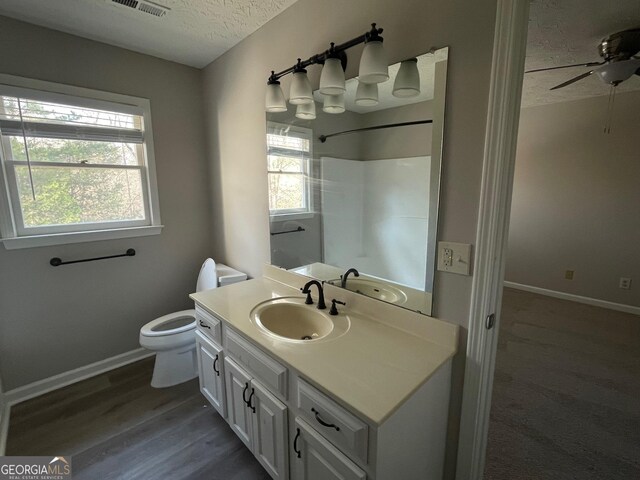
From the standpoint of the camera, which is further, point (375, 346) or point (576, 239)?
point (576, 239)

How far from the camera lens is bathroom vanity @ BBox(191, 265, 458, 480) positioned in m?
0.91

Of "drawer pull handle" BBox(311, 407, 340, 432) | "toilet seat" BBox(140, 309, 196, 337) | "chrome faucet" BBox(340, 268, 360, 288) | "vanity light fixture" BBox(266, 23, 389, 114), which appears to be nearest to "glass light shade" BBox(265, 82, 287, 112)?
"vanity light fixture" BBox(266, 23, 389, 114)

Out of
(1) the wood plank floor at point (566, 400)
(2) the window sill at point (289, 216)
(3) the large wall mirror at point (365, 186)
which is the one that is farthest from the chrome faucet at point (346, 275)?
Answer: (1) the wood plank floor at point (566, 400)

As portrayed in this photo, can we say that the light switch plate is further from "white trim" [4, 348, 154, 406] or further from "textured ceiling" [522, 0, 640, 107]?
"white trim" [4, 348, 154, 406]

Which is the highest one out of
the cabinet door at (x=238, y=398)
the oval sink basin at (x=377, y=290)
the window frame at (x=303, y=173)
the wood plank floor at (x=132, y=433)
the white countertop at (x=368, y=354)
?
the window frame at (x=303, y=173)

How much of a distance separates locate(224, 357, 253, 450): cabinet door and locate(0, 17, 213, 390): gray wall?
142 cm

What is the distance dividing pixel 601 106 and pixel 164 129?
4715 mm

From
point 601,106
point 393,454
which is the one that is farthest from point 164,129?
point 601,106

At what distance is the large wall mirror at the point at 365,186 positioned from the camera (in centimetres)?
124

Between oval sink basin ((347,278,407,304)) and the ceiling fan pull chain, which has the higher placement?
the ceiling fan pull chain

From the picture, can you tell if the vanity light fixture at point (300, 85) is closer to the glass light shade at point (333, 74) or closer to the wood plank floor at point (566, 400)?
the glass light shade at point (333, 74)

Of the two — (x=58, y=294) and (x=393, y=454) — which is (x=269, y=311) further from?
(x=58, y=294)

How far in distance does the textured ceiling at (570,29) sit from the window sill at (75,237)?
10.1 feet

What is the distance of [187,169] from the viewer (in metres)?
2.62
